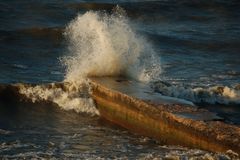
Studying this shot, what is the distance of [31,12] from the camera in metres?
21.2

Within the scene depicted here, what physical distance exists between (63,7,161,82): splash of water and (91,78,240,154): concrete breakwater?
3.64 ft

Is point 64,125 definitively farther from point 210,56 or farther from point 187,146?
point 210,56

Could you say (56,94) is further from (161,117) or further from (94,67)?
(161,117)

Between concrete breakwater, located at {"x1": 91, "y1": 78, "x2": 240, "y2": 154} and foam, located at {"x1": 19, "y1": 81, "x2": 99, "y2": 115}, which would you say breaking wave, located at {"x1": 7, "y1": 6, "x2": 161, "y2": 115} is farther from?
concrete breakwater, located at {"x1": 91, "y1": 78, "x2": 240, "y2": 154}

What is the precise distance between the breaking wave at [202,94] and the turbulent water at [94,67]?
0.7 inches

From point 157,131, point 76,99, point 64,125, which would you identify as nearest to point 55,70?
point 76,99

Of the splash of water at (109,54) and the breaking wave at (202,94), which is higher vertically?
the splash of water at (109,54)

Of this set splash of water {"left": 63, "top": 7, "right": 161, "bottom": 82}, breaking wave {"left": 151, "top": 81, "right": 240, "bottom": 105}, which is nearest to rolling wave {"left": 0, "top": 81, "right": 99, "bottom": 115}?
splash of water {"left": 63, "top": 7, "right": 161, "bottom": 82}

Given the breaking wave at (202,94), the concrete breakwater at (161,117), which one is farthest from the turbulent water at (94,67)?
the concrete breakwater at (161,117)

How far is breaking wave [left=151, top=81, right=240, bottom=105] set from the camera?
1059 centimetres

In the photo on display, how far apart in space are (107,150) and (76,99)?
113 inches

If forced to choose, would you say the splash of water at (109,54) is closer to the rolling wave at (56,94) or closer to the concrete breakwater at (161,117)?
the rolling wave at (56,94)

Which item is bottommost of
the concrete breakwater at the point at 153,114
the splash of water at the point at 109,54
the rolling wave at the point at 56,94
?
the rolling wave at the point at 56,94

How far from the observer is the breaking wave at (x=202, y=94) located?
10.6 metres
